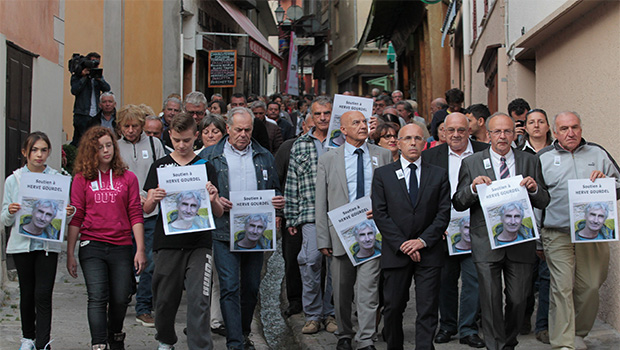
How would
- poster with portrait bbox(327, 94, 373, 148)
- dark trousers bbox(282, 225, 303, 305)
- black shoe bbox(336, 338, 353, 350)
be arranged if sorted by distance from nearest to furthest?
1. black shoe bbox(336, 338, 353, 350)
2. poster with portrait bbox(327, 94, 373, 148)
3. dark trousers bbox(282, 225, 303, 305)

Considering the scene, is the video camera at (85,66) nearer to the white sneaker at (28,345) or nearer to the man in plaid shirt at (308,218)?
the man in plaid shirt at (308,218)

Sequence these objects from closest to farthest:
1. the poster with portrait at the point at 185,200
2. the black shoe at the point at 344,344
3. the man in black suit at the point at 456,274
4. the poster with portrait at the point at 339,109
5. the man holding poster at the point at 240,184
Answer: the poster with portrait at the point at 185,200
the man holding poster at the point at 240,184
the black shoe at the point at 344,344
the man in black suit at the point at 456,274
the poster with portrait at the point at 339,109

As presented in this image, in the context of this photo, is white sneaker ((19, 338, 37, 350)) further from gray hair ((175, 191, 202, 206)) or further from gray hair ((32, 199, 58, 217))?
gray hair ((175, 191, 202, 206))

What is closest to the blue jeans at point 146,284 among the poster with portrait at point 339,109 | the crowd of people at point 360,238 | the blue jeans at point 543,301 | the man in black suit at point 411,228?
the crowd of people at point 360,238

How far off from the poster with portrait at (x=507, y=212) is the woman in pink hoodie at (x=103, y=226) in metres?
2.72

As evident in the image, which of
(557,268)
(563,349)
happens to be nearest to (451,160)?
(557,268)

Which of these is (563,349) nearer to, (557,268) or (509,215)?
(557,268)

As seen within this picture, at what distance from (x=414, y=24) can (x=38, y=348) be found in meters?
23.8

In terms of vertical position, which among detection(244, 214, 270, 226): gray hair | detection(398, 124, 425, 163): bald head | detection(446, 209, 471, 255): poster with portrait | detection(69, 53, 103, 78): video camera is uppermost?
detection(69, 53, 103, 78): video camera

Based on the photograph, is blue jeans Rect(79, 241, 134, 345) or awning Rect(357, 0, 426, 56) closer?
blue jeans Rect(79, 241, 134, 345)

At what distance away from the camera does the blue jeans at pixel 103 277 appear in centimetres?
665

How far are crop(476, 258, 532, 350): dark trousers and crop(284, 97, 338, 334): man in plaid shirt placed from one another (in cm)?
196

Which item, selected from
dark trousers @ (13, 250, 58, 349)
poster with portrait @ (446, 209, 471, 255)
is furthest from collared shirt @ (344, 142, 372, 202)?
dark trousers @ (13, 250, 58, 349)

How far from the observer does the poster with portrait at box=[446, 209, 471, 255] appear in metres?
7.76
